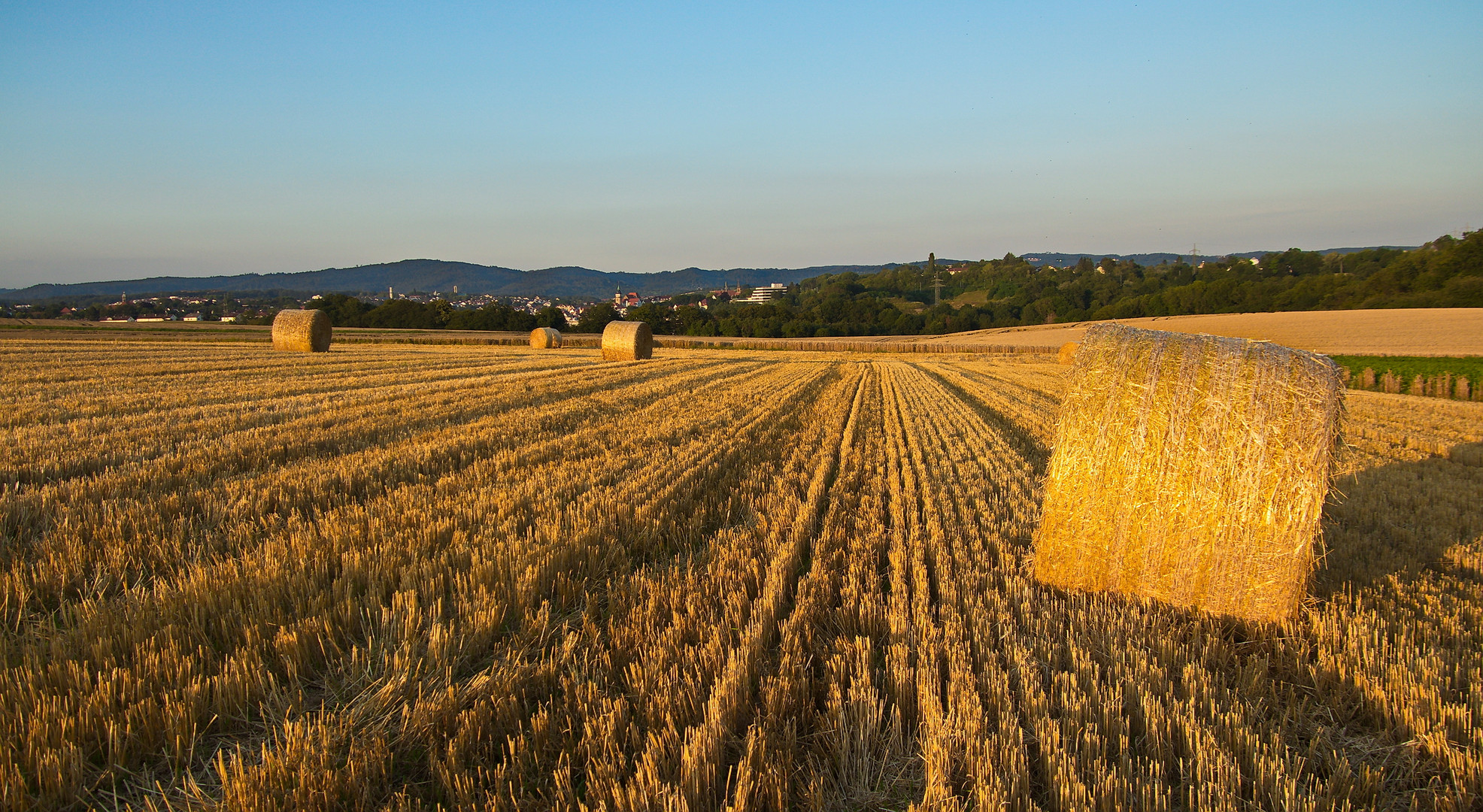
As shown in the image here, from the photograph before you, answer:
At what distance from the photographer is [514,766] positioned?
232 centimetres

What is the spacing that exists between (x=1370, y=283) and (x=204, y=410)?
79.0m

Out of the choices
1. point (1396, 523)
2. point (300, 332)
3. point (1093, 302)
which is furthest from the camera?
point (1093, 302)

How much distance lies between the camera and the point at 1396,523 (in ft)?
18.4

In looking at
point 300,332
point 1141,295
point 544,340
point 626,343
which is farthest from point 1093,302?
point 300,332

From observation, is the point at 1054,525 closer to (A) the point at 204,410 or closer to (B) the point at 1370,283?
(A) the point at 204,410

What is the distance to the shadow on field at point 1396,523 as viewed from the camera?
4.45m

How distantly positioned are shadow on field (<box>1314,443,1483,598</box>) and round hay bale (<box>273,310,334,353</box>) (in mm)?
30743

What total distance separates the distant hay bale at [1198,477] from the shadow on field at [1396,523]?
415mm

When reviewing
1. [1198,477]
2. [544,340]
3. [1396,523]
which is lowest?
[1396,523]

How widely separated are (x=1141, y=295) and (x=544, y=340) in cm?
6631

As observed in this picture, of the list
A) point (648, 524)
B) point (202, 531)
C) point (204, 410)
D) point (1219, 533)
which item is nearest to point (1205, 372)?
point (1219, 533)

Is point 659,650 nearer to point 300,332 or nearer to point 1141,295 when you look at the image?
point 300,332

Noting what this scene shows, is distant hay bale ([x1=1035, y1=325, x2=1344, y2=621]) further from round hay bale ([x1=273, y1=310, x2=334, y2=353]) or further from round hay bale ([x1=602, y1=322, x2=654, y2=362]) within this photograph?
round hay bale ([x1=273, y1=310, x2=334, y2=353])

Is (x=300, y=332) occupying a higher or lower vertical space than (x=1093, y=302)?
lower
